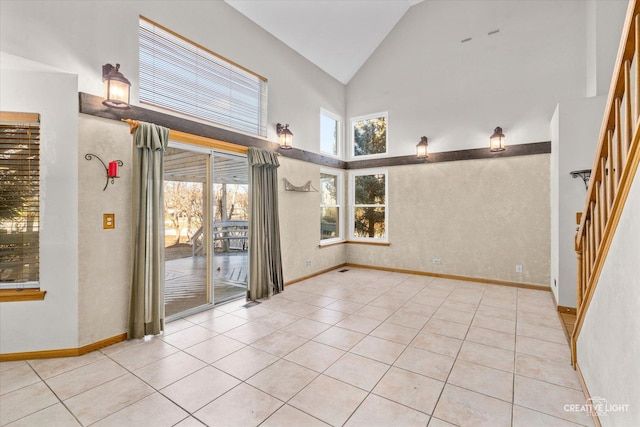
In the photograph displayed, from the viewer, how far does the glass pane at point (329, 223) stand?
637 centimetres

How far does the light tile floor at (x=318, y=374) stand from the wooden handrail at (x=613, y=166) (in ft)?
2.54

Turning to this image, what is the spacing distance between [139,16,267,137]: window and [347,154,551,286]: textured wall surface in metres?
3.15

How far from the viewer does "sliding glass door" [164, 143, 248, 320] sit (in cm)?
380

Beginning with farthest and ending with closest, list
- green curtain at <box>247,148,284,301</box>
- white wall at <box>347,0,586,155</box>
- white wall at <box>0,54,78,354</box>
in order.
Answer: white wall at <box>347,0,586,155</box>
green curtain at <box>247,148,284,301</box>
white wall at <box>0,54,78,354</box>

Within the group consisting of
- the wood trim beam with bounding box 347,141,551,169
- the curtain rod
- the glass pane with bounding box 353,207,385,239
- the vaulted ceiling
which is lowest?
the glass pane with bounding box 353,207,385,239

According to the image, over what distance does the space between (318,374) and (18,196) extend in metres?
3.16

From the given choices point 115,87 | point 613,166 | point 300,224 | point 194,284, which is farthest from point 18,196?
point 613,166

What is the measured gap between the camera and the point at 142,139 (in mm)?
3105

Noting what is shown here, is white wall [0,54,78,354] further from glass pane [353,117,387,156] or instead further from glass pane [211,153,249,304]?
glass pane [353,117,387,156]

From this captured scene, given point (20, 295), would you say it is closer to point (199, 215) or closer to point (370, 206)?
point (199, 215)

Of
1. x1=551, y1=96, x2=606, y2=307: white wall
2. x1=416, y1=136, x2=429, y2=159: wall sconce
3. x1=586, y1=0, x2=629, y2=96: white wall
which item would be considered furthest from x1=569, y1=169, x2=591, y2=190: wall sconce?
x1=416, y1=136, x2=429, y2=159: wall sconce

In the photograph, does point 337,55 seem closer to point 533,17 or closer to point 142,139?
point 533,17

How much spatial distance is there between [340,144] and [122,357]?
542cm

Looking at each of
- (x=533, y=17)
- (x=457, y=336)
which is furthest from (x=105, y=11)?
(x=533, y=17)
